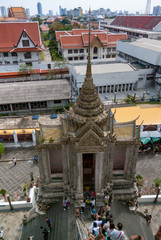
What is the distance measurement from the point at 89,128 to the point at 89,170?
574 cm

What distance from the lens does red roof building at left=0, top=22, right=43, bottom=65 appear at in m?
60.6

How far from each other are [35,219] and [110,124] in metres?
11.5

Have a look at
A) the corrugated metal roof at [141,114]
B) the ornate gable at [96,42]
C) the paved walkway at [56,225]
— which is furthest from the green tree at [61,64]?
the paved walkway at [56,225]

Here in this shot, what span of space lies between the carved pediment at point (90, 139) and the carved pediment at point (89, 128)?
39cm

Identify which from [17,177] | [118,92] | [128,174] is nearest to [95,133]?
[128,174]

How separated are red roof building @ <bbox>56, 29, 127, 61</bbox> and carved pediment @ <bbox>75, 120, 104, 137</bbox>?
5854cm

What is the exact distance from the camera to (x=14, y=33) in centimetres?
6291

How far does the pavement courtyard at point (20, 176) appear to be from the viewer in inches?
681

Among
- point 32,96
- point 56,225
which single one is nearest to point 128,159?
point 56,225

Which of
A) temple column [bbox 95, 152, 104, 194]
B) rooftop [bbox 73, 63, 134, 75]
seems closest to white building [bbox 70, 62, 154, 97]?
rooftop [bbox 73, 63, 134, 75]

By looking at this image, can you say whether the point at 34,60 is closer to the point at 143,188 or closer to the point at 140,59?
the point at 140,59

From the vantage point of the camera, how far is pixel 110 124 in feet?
52.7

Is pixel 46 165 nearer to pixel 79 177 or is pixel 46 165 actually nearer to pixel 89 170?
pixel 79 177

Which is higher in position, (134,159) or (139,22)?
(139,22)
